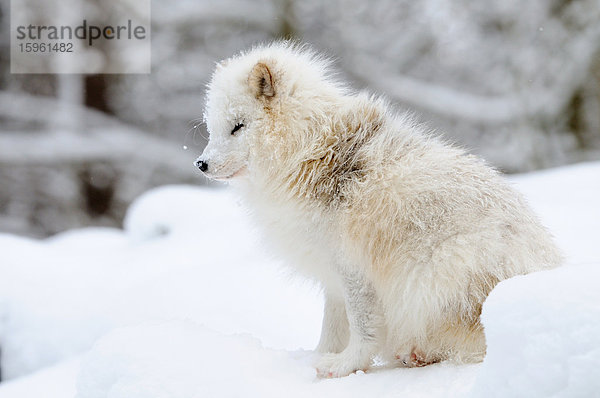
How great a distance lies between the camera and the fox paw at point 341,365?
2.30 meters

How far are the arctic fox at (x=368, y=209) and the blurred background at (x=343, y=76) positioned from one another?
7953mm

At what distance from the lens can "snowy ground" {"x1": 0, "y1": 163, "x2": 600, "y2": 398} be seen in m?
1.47

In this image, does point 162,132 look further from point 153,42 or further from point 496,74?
point 496,74

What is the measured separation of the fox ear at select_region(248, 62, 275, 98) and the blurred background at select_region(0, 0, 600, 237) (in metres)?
7.97

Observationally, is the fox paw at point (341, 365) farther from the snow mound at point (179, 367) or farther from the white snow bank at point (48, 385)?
the white snow bank at point (48, 385)

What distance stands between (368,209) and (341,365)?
0.55 metres

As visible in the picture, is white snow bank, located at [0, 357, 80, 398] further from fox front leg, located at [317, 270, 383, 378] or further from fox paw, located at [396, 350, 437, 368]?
fox paw, located at [396, 350, 437, 368]

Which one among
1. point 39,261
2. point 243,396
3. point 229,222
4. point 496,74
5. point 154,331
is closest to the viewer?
point 243,396

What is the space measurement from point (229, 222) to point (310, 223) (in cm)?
369

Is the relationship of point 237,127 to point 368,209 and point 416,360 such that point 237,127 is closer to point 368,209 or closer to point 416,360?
point 368,209

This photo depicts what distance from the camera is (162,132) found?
1304 centimetres

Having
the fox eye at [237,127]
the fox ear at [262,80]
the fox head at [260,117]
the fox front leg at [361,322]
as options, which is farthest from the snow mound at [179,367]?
the fox ear at [262,80]

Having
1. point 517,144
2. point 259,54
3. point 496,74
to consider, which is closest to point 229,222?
point 259,54

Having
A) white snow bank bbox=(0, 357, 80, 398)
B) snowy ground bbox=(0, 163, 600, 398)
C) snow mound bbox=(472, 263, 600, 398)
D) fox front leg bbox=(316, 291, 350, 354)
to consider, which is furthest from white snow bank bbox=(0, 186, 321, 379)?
snow mound bbox=(472, 263, 600, 398)
